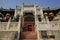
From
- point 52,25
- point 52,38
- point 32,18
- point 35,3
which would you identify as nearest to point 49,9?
point 35,3

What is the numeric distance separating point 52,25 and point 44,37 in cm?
245

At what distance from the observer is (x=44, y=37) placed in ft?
41.1

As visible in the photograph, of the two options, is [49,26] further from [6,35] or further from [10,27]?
[6,35]

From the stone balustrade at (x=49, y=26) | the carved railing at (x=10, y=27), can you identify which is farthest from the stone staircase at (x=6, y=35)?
the stone balustrade at (x=49, y=26)

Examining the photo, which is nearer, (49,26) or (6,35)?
(6,35)

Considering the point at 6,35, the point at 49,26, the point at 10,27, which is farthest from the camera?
the point at 10,27

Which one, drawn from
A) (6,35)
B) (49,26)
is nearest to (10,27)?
(6,35)

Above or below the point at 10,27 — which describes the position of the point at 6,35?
below

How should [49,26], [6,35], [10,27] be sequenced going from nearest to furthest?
[6,35] → [49,26] → [10,27]

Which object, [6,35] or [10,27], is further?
[10,27]

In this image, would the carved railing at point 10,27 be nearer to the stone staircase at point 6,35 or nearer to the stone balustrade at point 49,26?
the stone staircase at point 6,35

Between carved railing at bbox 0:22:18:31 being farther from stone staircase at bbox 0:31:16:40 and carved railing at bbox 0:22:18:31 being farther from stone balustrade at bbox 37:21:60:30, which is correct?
stone balustrade at bbox 37:21:60:30

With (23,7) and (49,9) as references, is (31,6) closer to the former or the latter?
(23,7)

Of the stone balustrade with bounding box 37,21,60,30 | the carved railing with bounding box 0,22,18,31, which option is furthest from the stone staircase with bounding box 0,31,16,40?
the stone balustrade with bounding box 37,21,60,30
